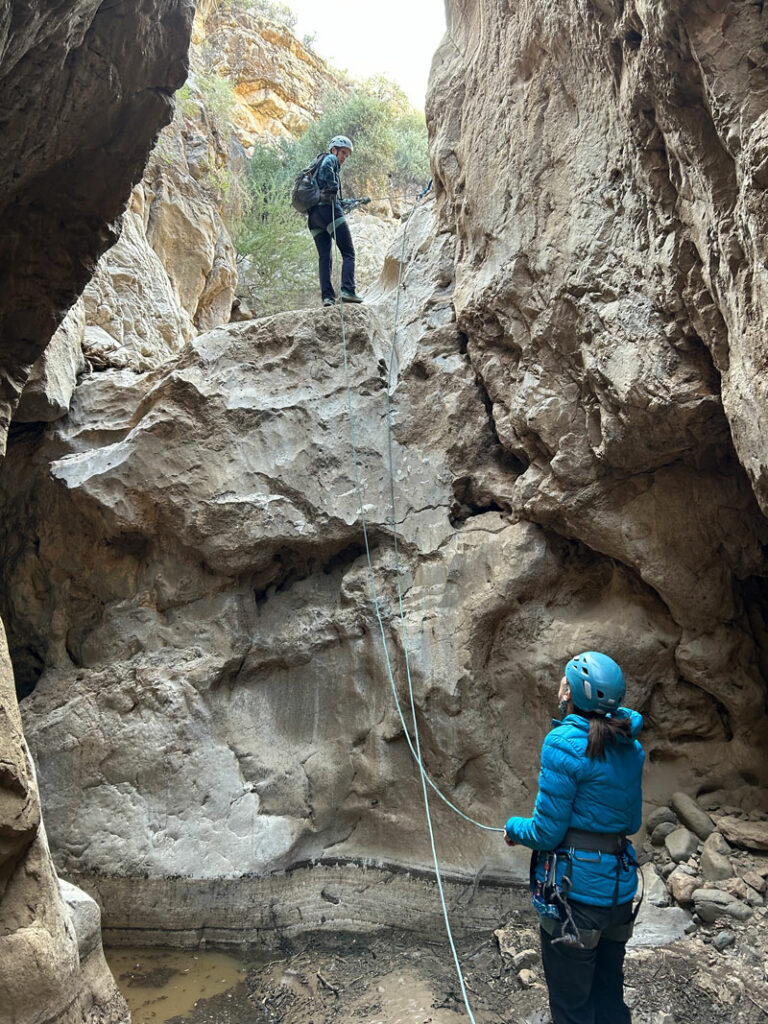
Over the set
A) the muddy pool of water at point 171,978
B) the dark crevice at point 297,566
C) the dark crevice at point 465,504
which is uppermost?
the dark crevice at point 465,504

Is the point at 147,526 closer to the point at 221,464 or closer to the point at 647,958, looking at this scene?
the point at 221,464

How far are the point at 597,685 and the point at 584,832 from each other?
0.51 metres

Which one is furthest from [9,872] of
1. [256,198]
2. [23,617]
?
[256,198]

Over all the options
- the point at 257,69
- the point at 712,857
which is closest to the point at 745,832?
the point at 712,857

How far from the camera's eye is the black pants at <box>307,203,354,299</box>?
654 centimetres

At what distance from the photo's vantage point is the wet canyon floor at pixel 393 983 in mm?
3445

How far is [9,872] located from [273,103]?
17.6 meters

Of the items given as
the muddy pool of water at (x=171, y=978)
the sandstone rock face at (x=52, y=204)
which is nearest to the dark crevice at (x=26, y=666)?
the muddy pool of water at (x=171, y=978)

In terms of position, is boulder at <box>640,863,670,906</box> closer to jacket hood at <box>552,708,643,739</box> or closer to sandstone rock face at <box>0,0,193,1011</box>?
jacket hood at <box>552,708,643,739</box>

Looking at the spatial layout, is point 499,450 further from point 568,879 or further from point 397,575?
point 568,879

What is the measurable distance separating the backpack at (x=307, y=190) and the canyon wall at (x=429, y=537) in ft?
3.95

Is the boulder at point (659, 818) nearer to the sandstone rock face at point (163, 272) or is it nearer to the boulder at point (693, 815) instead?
the boulder at point (693, 815)

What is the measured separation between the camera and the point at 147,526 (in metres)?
5.49

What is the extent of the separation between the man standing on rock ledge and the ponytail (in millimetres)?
4780
